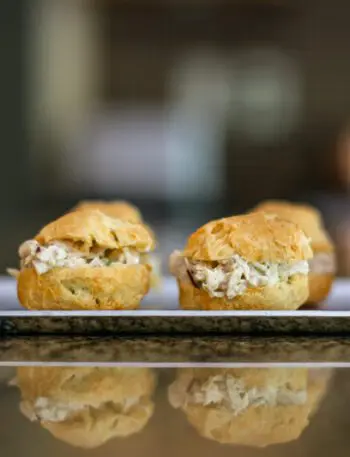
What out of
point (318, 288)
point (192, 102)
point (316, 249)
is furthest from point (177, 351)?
point (192, 102)

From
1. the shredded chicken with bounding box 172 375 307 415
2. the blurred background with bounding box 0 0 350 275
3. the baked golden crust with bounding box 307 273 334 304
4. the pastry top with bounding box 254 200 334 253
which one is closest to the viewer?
the shredded chicken with bounding box 172 375 307 415

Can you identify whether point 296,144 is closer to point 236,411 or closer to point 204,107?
point 204,107

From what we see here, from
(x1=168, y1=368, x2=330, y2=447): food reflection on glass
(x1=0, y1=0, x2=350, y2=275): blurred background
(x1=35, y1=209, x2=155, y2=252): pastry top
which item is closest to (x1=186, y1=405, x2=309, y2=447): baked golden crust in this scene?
(x1=168, y1=368, x2=330, y2=447): food reflection on glass

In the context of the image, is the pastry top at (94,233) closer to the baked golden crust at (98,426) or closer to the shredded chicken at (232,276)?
the shredded chicken at (232,276)

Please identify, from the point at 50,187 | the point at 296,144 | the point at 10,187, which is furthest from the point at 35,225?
the point at 296,144

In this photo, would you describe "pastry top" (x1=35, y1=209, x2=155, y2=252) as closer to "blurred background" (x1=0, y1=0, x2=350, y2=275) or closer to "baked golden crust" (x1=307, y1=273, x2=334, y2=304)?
"baked golden crust" (x1=307, y1=273, x2=334, y2=304)

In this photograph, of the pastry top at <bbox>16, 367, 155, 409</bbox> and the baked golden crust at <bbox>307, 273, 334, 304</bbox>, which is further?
the baked golden crust at <bbox>307, 273, 334, 304</bbox>

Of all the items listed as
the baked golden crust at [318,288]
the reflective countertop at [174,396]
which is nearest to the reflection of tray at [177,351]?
the reflective countertop at [174,396]
